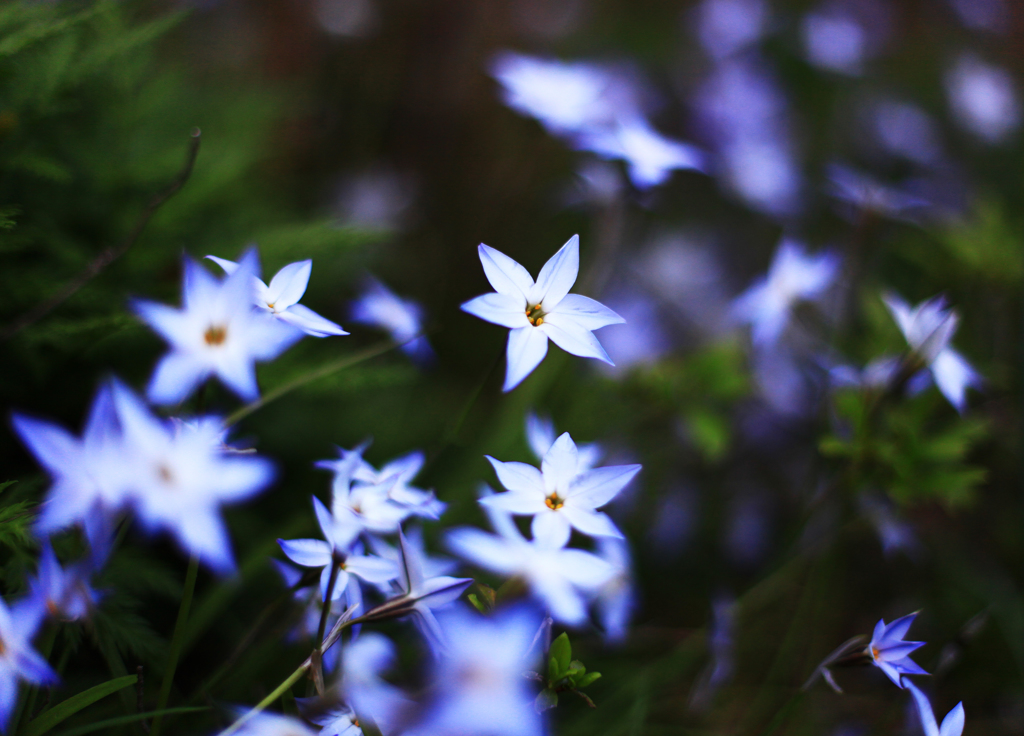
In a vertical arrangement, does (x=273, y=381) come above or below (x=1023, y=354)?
above

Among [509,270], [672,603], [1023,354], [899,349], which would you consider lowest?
[672,603]

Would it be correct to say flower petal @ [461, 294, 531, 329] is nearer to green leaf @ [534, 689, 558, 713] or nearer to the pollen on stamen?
the pollen on stamen

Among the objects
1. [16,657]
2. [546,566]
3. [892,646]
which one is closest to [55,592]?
[16,657]

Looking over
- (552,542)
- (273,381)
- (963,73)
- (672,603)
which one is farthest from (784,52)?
(552,542)

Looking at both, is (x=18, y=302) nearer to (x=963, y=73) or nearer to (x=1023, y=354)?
(x=1023, y=354)

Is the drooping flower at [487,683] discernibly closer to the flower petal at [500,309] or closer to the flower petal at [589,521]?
the flower petal at [589,521]

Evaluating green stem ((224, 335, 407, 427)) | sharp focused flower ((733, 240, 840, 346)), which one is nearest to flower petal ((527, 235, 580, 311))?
green stem ((224, 335, 407, 427))

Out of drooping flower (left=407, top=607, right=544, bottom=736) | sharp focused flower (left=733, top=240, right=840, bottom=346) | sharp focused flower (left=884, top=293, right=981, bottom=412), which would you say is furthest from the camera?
sharp focused flower (left=733, top=240, right=840, bottom=346)
